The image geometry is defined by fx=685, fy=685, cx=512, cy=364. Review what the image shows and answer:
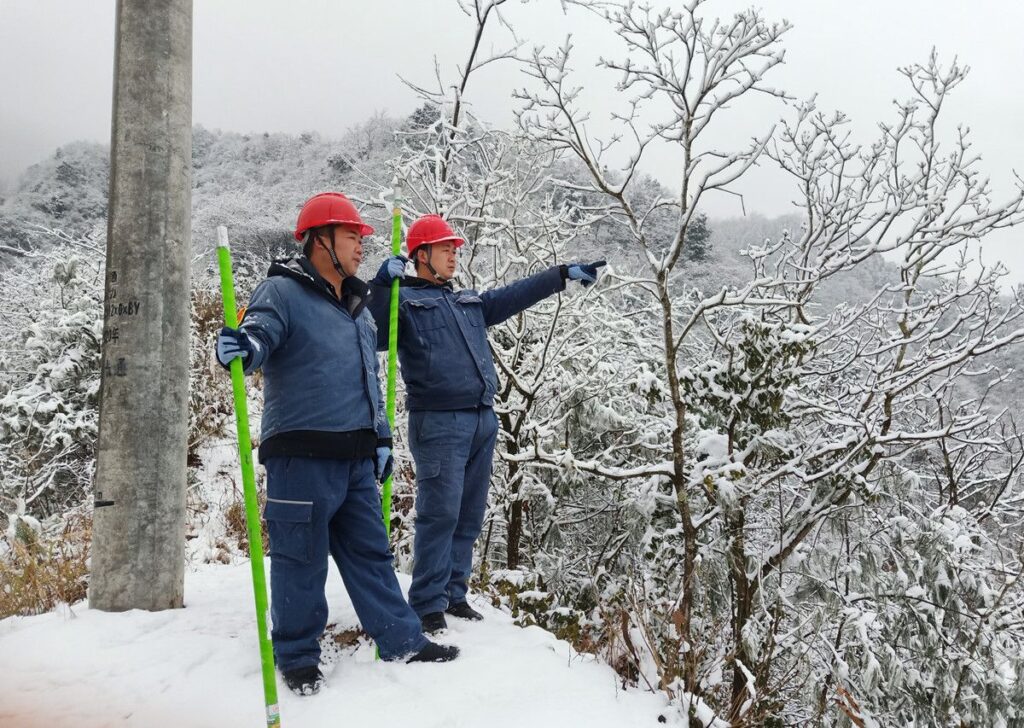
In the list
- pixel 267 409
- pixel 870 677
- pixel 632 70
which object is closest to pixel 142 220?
pixel 267 409

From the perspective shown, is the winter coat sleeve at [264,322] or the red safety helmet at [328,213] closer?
the winter coat sleeve at [264,322]

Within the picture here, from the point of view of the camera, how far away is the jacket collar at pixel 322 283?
2.76 metres

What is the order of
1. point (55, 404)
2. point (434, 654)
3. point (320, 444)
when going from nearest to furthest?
point (320, 444) → point (434, 654) → point (55, 404)

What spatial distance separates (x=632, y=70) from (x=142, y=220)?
2.44 meters

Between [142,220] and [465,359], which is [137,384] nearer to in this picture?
[142,220]

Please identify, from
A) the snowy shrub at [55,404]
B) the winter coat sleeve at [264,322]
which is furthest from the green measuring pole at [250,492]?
the snowy shrub at [55,404]

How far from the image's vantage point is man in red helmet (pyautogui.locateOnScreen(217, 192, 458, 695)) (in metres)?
2.62

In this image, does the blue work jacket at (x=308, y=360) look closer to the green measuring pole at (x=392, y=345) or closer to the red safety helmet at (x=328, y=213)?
the red safety helmet at (x=328, y=213)

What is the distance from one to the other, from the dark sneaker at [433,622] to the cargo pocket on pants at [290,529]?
0.76 m

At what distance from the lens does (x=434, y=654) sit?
110 inches

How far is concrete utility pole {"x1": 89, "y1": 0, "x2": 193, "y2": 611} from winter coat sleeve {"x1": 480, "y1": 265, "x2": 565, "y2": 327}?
4.90ft

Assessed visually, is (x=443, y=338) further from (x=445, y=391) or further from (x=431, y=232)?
(x=431, y=232)

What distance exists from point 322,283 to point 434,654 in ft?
5.20

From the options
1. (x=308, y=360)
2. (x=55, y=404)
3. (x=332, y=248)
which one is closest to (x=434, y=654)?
(x=308, y=360)
